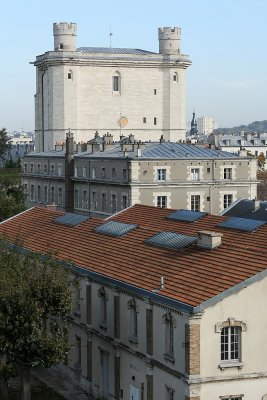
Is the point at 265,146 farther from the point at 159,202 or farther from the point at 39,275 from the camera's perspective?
the point at 39,275

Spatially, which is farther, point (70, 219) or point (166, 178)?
point (166, 178)

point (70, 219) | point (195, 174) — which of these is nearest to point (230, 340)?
point (70, 219)

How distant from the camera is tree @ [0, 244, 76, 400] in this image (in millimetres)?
33719

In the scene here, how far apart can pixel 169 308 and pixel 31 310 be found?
211 inches

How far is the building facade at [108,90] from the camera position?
451ft

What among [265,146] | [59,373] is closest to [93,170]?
[59,373]

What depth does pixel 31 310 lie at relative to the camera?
3375 cm

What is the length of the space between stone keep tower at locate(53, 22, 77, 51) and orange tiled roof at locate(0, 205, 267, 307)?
89869mm

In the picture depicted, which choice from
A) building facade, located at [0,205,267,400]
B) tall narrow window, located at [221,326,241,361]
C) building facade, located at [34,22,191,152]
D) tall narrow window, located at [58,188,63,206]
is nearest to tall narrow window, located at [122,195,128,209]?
tall narrow window, located at [58,188,63,206]

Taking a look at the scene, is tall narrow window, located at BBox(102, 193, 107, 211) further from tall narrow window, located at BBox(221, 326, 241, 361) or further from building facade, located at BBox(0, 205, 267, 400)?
tall narrow window, located at BBox(221, 326, 241, 361)

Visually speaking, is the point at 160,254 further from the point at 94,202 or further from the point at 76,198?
the point at 76,198

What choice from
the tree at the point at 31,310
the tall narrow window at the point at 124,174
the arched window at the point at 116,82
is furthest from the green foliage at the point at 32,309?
the arched window at the point at 116,82

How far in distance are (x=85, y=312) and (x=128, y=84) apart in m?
104

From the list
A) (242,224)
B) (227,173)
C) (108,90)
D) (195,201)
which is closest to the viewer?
(242,224)
